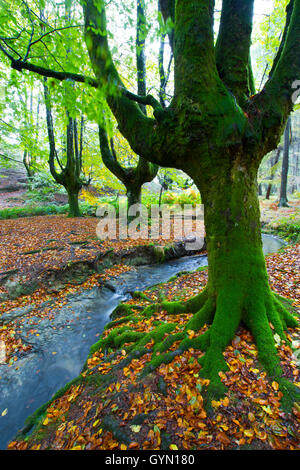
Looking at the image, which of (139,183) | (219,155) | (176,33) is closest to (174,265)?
(139,183)

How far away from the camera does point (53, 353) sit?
4.02m

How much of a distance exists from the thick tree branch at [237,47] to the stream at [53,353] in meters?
5.09

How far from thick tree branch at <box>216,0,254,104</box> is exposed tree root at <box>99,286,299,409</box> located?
2587 millimetres

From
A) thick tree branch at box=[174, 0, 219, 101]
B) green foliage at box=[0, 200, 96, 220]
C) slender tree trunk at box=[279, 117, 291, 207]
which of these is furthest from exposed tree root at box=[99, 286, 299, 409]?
slender tree trunk at box=[279, 117, 291, 207]

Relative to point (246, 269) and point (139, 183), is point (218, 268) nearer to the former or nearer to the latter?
point (246, 269)

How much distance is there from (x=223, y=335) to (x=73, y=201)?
1198cm

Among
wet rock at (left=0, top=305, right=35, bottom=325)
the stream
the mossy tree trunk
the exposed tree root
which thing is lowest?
the stream

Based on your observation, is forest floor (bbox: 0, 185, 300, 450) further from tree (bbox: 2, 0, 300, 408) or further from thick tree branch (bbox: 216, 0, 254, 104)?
thick tree branch (bbox: 216, 0, 254, 104)

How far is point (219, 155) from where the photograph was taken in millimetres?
2391

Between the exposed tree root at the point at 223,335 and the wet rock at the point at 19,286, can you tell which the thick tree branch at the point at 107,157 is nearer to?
the wet rock at the point at 19,286

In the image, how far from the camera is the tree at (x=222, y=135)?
7.63ft

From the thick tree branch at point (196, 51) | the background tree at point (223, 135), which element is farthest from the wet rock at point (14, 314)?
the thick tree branch at point (196, 51)

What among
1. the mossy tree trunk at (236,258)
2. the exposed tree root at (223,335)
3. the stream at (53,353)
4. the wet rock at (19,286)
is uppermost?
the mossy tree trunk at (236,258)

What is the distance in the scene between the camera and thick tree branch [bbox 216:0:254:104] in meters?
2.58
